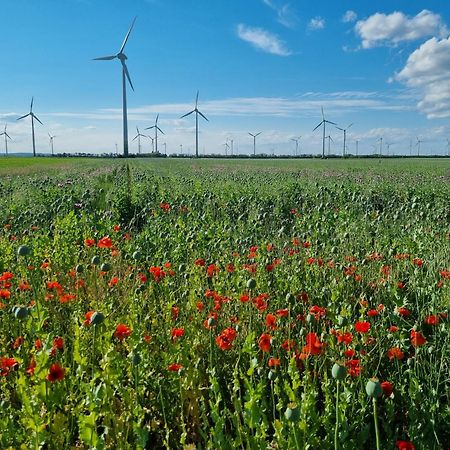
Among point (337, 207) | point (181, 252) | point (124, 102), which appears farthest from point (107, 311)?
point (124, 102)

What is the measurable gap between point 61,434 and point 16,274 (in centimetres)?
310

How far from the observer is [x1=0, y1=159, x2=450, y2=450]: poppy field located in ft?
7.69

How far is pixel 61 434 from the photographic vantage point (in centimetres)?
236

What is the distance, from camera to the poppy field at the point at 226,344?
2.34m

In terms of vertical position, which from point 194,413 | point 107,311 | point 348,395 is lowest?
point 194,413

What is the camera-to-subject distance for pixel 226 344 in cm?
259

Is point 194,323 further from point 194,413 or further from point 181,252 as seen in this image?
point 181,252

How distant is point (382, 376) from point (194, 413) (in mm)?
1324

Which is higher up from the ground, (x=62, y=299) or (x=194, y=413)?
(x=62, y=299)

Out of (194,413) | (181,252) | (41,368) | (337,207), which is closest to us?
(41,368)

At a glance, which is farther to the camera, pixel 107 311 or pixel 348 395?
pixel 107 311

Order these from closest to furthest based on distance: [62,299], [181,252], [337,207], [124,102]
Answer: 1. [62,299]
2. [181,252]
3. [337,207]
4. [124,102]

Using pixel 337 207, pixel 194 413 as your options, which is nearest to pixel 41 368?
pixel 194 413

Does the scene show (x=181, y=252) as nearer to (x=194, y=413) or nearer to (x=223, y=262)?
(x=223, y=262)
